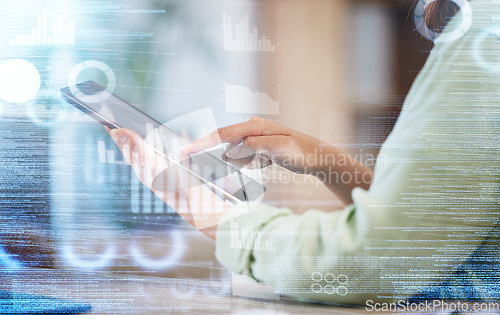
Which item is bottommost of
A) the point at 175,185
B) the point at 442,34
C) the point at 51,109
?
the point at 175,185

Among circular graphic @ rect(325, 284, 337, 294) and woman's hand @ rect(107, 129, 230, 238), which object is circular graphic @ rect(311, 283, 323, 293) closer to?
circular graphic @ rect(325, 284, 337, 294)

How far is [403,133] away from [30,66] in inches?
23.5

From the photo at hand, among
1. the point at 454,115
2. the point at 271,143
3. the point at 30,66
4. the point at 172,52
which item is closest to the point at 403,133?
the point at 454,115

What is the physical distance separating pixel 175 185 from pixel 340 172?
0.26m

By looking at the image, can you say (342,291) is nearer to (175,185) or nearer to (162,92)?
(175,185)

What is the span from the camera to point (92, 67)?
64 cm

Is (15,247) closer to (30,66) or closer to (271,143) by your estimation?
(30,66)

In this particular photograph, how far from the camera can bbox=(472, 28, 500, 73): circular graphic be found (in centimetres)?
61

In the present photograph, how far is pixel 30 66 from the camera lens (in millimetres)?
651

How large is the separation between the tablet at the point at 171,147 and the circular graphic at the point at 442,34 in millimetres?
349

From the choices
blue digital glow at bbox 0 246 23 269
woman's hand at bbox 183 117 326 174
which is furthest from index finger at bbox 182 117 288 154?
blue digital glow at bbox 0 246 23 269
